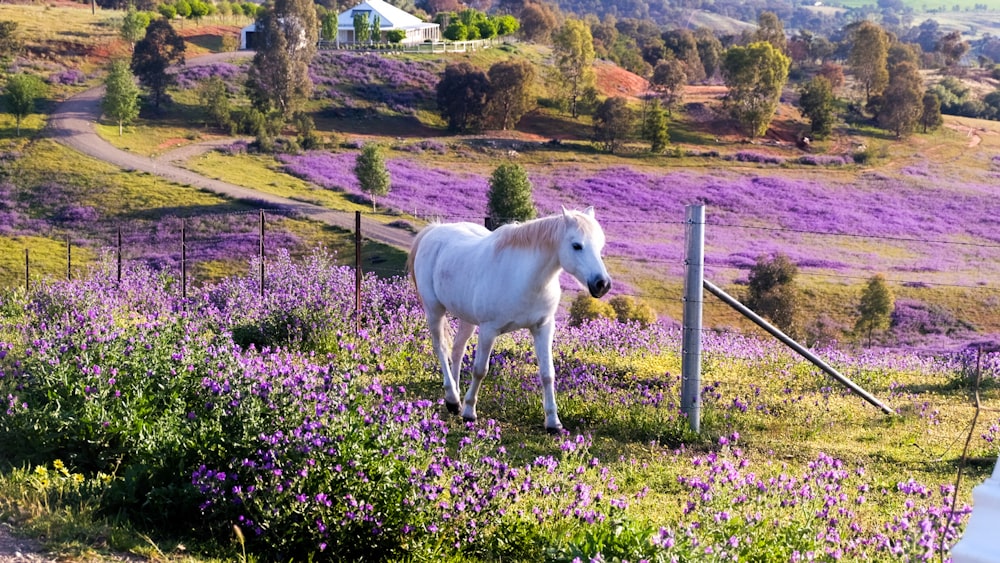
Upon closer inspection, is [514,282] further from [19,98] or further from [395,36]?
[395,36]

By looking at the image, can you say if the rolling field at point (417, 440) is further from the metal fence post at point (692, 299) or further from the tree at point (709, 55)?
the tree at point (709, 55)

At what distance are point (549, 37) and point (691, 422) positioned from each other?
110 metres

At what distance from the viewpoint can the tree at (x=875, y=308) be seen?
114 ft

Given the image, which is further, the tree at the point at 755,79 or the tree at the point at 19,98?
the tree at the point at 755,79

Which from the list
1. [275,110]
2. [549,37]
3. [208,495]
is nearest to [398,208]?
[275,110]

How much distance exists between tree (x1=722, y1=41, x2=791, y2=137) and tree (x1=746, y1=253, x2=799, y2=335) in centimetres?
4603

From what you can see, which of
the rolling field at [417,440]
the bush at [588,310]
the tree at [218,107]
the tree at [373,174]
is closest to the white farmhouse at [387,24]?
the tree at [218,107]

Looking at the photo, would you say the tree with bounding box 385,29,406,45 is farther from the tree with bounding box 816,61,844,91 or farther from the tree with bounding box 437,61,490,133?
the tree with bounding box 816,61,844,91

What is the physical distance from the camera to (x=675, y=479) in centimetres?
748

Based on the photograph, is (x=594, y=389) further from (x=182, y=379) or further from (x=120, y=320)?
(x=120, y=320)

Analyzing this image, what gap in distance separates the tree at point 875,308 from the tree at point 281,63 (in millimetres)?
46678

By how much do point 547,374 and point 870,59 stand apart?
9213 centimetres

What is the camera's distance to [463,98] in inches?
2950

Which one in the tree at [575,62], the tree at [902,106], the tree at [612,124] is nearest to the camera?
the tree at [612,124]
